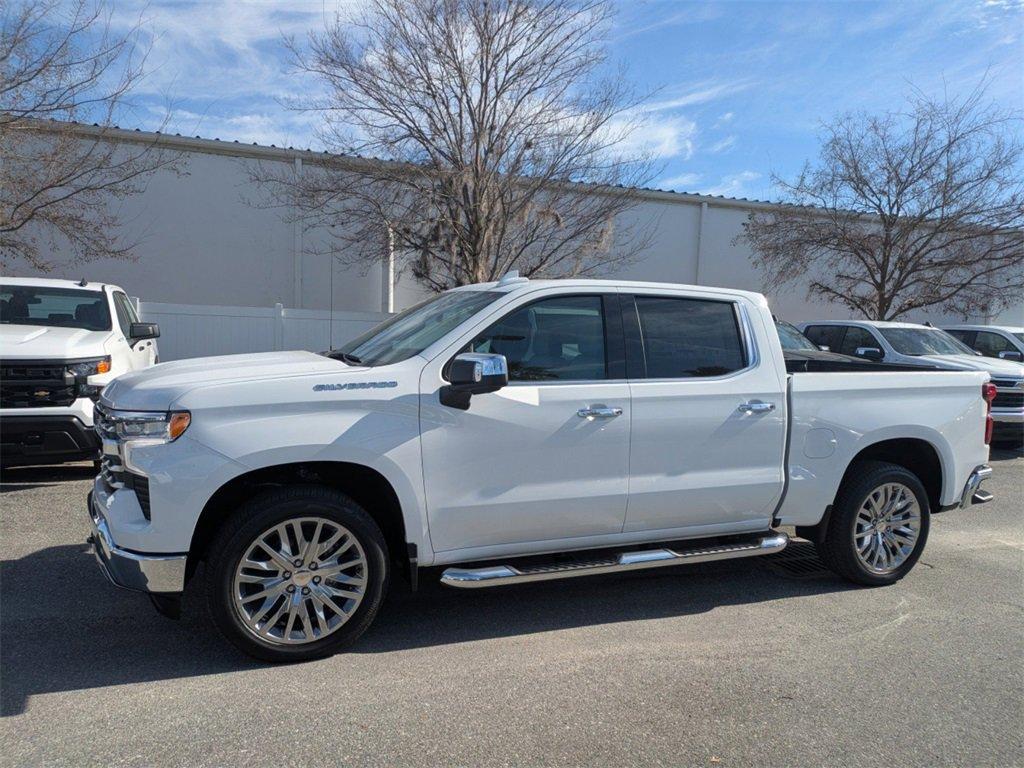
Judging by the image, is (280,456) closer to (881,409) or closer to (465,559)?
(465,559)

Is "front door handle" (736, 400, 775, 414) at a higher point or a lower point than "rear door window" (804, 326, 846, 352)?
lower

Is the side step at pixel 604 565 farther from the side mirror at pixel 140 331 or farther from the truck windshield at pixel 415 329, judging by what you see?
the side mirror at pixel 140 331

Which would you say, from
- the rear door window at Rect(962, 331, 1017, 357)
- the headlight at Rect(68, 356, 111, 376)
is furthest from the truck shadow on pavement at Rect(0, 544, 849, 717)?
the rear door window at Rect(962, 331, 1017, 357)

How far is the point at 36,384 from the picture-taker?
6715mm

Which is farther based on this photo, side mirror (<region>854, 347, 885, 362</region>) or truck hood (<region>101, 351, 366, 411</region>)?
side mirror (<region>854, 347, 885, 362</region>)

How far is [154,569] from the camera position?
11.4 feet

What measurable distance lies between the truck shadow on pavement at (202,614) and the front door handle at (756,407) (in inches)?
49.5

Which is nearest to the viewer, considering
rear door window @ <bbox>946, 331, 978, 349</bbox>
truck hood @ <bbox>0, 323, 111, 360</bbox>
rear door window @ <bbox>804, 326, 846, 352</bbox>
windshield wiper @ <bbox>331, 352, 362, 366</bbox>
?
windshield wiper @ <bbox>331, 352, 362, 366</bbox>

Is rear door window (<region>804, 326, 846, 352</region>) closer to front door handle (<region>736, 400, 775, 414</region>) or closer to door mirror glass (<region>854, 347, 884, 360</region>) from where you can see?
door mirror glass (<region>854, 347, 884, 360</region>)

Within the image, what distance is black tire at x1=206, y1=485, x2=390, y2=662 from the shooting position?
3.56 metres

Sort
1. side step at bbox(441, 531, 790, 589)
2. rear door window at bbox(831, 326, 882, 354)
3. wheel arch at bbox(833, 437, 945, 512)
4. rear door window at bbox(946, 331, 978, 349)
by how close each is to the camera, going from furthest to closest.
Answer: rear door window at bbox(946, 331, 978, 349) < rear door window at bbox(831, 326, 882, 354) < wheel arch at bbox(833, 437, 945, 512) < side step at bbox(441, 531, 790, 589)

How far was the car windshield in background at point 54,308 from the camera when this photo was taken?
7898 millimetres

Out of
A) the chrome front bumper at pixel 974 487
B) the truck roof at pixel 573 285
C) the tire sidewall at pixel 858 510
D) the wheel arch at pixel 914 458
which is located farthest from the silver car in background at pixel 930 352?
the truck roof at pixel 573 285

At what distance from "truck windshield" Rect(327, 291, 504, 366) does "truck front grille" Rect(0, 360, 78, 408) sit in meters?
3.52
